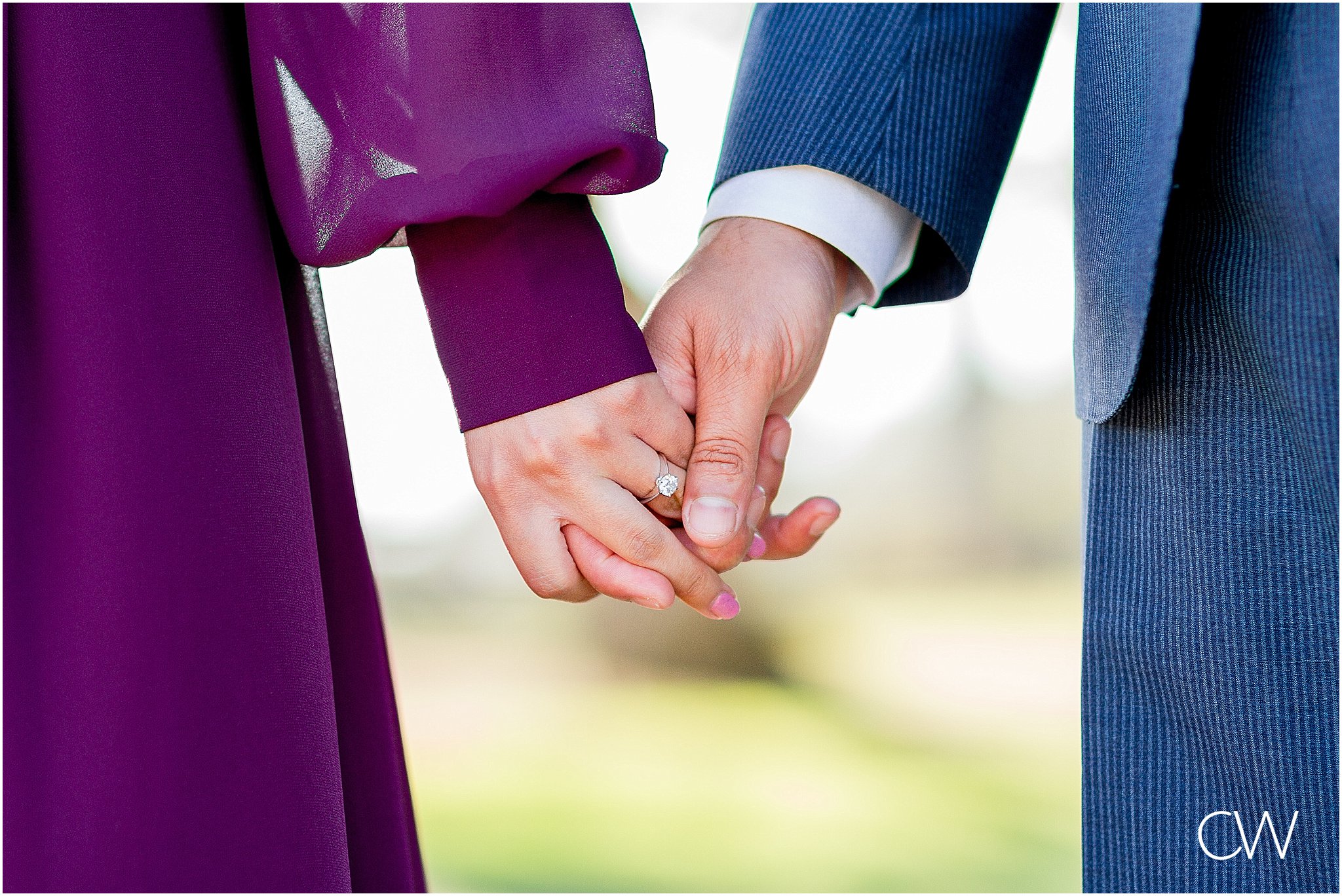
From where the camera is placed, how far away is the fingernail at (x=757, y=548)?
122 cm

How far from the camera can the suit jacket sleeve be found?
1057 mm

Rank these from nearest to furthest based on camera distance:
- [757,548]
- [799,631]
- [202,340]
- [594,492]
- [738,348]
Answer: [202,340] → [594,492] → [738,348] → [757,548] → [799,631]

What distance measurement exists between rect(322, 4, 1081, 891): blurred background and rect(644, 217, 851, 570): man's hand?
2.84m

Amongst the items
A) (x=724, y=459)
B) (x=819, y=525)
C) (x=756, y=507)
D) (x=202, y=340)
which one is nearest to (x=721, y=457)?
(x=724, y=459)

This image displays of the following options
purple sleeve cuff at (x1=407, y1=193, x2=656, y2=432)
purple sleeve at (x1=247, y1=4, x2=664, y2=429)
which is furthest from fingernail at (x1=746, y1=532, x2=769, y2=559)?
purple sleeve at (x1=247, y1=4, x2=664, y2=429)

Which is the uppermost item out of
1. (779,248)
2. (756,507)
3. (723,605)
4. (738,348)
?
(779,248)

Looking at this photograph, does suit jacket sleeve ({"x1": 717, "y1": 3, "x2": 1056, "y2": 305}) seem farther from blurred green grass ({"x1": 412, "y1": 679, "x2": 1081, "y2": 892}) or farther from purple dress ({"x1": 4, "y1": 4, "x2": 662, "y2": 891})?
blurred green grass ({"x1": 412, "y1": 679, "x2": 1081, "y2": 892})

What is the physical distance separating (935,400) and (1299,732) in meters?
7.50

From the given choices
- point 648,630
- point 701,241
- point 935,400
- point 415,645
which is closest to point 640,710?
point 648,630

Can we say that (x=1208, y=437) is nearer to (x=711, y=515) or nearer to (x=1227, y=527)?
(x=1227, y=527)

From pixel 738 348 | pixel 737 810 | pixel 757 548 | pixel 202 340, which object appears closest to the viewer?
pixel 202 340

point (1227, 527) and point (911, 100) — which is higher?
point (911, 100)

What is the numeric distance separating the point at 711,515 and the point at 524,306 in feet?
1.00

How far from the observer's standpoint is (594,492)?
988 millimetres
